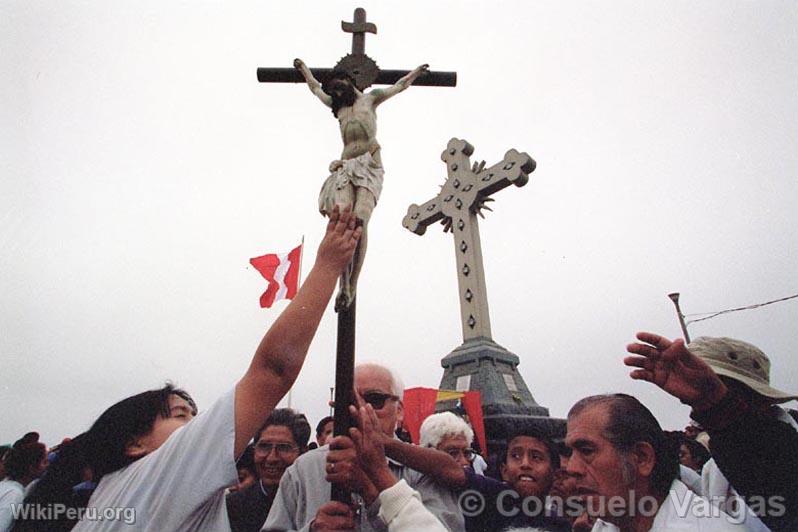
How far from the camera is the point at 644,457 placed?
1.89 meters

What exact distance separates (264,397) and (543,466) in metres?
2.00

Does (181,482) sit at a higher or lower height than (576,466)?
higher

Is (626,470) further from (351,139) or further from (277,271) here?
(277,271)

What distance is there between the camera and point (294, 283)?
716cm

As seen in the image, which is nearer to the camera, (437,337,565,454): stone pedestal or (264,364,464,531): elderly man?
(264,364,464,531): elderly man

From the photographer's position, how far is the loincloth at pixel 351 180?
7.95ft

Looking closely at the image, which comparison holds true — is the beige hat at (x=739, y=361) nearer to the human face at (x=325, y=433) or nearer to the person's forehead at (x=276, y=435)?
the person's forehead at (x=276, y=435)

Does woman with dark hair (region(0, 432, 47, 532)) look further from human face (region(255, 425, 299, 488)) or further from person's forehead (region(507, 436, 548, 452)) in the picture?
person's forehead (region(507, 436, 548, 452))

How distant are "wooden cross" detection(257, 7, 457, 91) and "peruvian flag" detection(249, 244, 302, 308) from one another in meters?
4.37

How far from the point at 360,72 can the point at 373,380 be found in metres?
1.65

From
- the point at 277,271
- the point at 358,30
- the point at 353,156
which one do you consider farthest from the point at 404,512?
the point at 277,271

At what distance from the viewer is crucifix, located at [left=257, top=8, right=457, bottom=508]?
2227 mm

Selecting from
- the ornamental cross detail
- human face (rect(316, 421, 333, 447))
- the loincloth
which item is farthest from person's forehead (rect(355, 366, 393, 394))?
the ornamental cross detail

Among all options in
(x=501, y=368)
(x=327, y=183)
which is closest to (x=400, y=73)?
(x=327, y=183)
